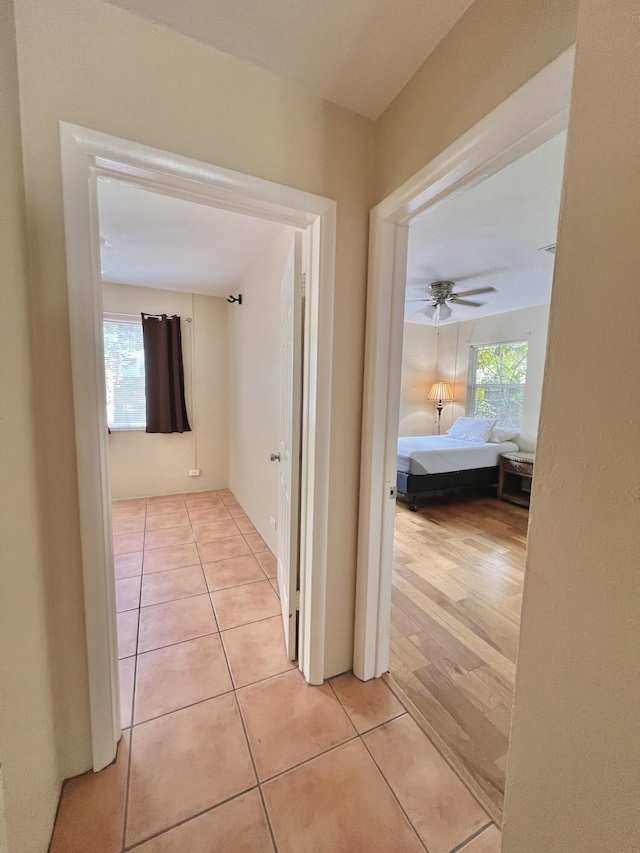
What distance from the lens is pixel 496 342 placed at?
484 centimetres

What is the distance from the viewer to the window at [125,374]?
3652 mm

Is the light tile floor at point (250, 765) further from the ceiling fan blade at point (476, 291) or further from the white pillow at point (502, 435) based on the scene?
the white pillow at point (502, 435)

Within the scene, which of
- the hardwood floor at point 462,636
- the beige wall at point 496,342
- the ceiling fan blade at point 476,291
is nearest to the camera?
the hardwood floor at point 462,636

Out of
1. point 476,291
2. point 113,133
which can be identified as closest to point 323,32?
point 113,133

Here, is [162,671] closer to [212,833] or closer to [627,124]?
[212,833]

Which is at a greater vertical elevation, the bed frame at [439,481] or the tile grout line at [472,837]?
the bed frame at [439,481]

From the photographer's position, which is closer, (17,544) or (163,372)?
(17,544)

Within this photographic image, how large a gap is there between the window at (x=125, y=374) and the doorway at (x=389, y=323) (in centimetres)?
329

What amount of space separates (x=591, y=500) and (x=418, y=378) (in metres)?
5.57

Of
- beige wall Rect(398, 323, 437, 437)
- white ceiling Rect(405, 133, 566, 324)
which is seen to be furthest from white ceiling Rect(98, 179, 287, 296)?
beige wall Rect(398, 323, 437, 437)

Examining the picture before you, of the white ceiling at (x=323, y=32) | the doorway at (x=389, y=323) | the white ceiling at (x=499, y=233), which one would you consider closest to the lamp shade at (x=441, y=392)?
the white ceiling at (x=499, y=233)

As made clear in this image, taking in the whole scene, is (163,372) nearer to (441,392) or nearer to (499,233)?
(499,233)

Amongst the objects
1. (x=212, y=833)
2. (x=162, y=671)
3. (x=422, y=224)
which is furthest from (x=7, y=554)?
(x=422, y=224)

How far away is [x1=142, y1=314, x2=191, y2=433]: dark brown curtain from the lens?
3674mm
